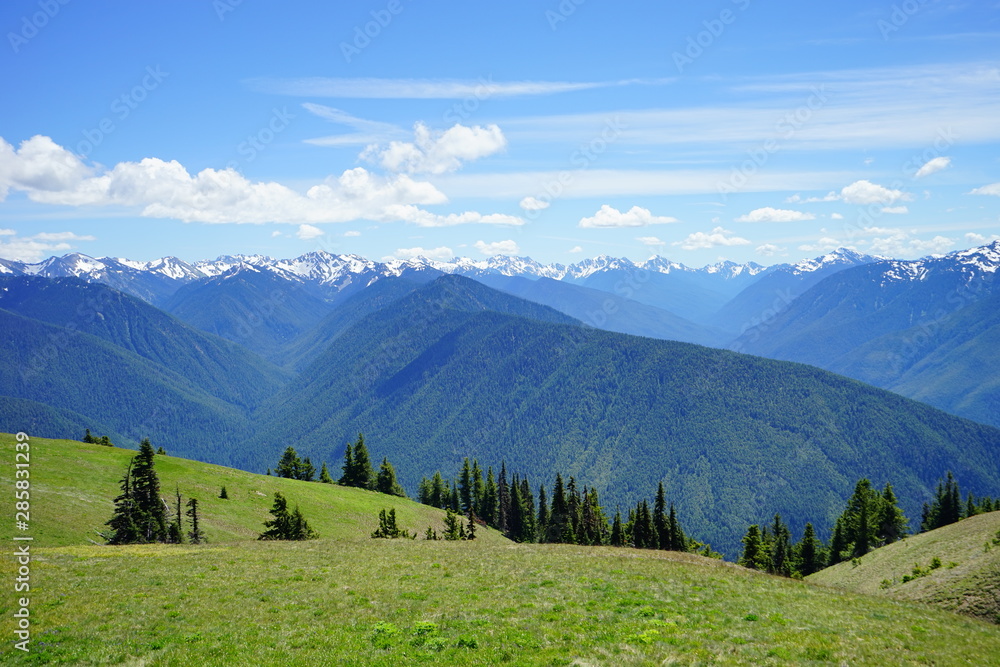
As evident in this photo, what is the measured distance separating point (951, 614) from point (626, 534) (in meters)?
81.4

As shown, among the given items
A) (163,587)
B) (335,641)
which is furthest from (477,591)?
(163,587)

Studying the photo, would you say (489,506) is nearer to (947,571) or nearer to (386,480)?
(386,480)

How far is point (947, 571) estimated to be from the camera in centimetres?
3700

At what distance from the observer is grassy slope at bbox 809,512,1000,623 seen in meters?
31.1

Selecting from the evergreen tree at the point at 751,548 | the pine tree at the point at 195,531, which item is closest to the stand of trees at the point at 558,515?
the evergreen tree at the point at 751,548

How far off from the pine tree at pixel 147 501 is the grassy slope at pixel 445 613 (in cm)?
1302

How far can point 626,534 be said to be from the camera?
107m

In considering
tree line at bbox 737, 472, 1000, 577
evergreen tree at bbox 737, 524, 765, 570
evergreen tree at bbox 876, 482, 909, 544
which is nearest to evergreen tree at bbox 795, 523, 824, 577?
tree line at bbox 737, 472, 1000, 577

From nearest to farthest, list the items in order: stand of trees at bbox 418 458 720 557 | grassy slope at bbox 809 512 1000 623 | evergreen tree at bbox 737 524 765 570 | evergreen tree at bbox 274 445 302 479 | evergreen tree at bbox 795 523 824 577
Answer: grassy slope at bbox 809 512 1000 623, stand of trees at bbox 418 458 720 557, evergreen tree at bbox 737 524 765 570, evergreen tree at bbox 795 523 824 577, evergreen tree at bbox 274 445 302 479

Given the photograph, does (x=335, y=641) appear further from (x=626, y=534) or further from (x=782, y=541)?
(x=782, y=541)

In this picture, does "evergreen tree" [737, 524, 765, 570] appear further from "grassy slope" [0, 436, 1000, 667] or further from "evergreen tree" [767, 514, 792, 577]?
"grassy slope" [0, 436, 1000, 667]

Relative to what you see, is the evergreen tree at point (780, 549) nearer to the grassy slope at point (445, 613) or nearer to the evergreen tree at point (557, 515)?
the evergreen tree at point (557, 515)

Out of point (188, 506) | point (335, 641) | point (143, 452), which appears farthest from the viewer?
point (188, 506)

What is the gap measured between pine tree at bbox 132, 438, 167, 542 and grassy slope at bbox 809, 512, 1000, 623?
2493 inches
